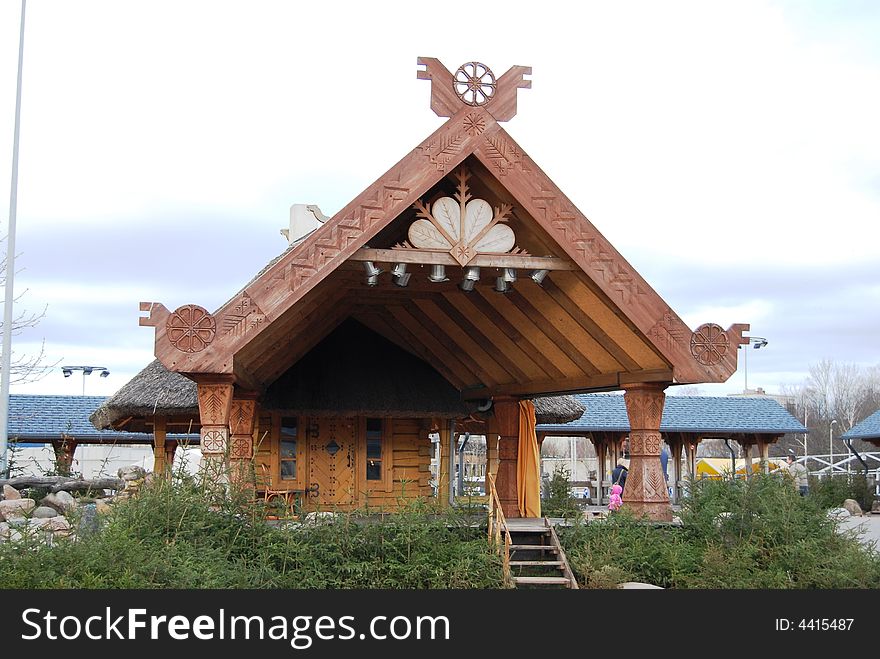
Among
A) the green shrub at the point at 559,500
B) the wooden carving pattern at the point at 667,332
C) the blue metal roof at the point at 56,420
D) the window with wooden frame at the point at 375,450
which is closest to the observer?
the wooden carving pattern at the point at 667,332

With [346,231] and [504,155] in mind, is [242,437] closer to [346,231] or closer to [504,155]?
[346,231]

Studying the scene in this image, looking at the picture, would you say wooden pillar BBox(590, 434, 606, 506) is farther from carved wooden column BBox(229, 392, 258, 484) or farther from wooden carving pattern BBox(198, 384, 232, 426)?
wooden carving pattern BBox(198, 384, 232, 426)

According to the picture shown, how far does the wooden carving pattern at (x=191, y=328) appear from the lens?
1080 cm

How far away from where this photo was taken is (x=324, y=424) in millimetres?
18125

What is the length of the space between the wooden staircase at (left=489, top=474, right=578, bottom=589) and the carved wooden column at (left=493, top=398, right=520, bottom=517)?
10.2 feet

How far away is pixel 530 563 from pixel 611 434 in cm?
2109

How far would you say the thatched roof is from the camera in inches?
678

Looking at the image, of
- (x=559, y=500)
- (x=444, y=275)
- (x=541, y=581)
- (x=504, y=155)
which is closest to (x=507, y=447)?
(x=559, y=500)

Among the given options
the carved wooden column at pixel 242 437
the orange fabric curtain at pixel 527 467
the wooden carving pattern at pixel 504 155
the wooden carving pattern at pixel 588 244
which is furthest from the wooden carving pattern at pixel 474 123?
the orange fabric curtain at pixel 527 467

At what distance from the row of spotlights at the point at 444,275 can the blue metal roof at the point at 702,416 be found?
17.8 meters

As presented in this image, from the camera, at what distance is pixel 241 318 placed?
10.9 metres

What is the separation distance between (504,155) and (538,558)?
5252 millimetres

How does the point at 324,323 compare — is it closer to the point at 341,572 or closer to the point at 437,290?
the point at 437,290

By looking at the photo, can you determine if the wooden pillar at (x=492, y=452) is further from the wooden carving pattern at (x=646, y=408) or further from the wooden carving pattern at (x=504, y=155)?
the wooden carving pattern at (x=504, y=155)
